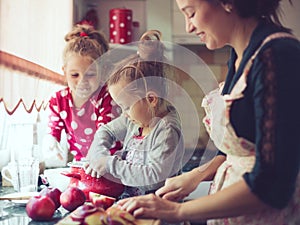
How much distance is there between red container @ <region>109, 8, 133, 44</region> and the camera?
198 cm

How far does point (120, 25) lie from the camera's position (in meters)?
1.99

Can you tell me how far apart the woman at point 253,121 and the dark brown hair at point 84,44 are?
38cm

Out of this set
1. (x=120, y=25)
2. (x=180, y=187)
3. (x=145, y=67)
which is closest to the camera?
(x=180, y=187)

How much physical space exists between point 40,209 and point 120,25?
1.27 m

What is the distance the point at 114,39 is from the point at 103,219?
56.1 inches

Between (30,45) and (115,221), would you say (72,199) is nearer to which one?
(115,221)

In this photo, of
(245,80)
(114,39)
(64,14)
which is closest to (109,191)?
(245,80)

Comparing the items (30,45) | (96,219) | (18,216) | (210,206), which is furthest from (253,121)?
(30,45)

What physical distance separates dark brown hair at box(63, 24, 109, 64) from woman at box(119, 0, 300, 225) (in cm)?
38

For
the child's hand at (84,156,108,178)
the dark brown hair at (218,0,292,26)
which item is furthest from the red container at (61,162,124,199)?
the dark brown hair at (218,0,292,26)

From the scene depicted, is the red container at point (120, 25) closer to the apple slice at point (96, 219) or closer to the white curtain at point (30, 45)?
the white curtain at point (30, 45)

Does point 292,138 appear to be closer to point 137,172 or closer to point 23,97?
point 137,172

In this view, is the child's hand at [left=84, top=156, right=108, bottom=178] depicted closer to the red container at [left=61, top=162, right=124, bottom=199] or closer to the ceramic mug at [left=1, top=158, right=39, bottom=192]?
the red container at [left=61, top=162, right=124, bottom=199]

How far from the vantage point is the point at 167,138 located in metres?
0.86
